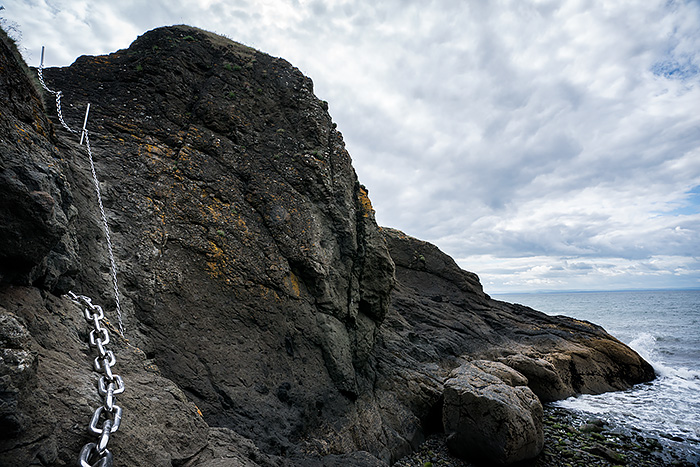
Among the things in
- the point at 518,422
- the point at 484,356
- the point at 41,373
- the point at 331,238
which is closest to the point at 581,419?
the point at 484,356

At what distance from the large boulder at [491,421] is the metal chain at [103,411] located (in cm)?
873

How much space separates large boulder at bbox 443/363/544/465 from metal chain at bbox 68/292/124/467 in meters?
8.73

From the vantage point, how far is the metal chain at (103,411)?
7.16 feet

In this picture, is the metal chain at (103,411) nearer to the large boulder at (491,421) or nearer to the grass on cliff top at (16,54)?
the grass on cliff top at (16,54)

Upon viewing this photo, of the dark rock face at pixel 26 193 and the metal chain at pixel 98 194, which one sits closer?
the dark rock face at pixel 26 193

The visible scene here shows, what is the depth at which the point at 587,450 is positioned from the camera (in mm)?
9812

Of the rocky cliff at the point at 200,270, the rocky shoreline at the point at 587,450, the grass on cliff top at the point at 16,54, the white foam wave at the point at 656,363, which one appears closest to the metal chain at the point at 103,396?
the rocky cliff at the point at 200,270

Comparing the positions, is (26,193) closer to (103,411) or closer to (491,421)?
(103,411)

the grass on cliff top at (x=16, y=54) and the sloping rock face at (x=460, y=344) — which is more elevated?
the grass on cliff top at (x=16, y=54)

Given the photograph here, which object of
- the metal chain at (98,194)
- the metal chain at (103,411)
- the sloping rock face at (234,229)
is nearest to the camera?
the metal chain at (103,411)

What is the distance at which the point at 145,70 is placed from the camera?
928cm

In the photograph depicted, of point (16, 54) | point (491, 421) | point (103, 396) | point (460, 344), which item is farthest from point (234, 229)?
point (460, 344)

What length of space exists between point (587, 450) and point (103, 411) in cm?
1206

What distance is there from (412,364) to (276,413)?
6.88 metres
